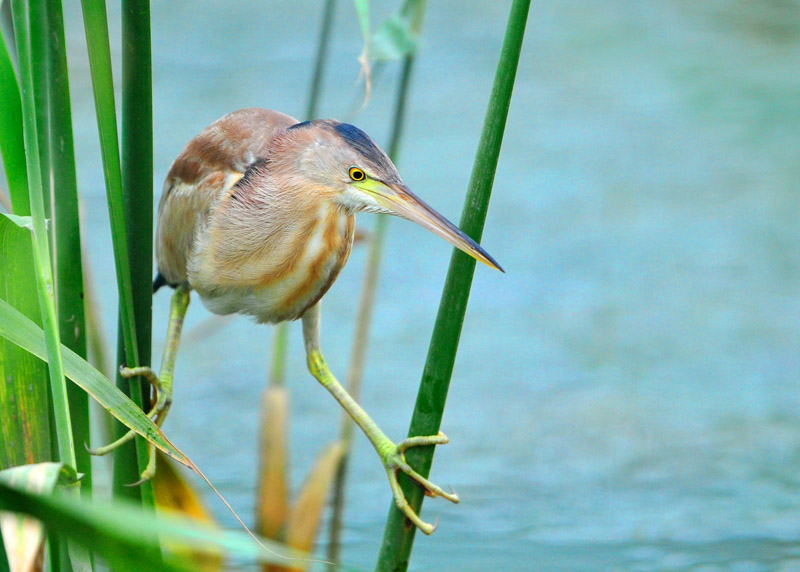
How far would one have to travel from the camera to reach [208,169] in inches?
47.8

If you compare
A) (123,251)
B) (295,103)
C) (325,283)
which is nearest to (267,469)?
(325,283)

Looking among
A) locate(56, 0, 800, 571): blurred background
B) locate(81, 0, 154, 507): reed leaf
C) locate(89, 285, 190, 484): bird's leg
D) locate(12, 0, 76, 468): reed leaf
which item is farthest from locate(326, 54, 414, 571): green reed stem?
locate(12, 0, 76, 468): reed leaf

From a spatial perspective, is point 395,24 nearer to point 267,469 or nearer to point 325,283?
point 325,283

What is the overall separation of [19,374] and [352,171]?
44 cm

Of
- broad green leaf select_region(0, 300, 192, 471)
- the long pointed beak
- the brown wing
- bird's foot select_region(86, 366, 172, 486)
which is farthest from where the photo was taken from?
the brown wing

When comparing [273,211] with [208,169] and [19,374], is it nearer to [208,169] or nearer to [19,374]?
[208,169]

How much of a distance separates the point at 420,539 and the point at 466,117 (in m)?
1.89

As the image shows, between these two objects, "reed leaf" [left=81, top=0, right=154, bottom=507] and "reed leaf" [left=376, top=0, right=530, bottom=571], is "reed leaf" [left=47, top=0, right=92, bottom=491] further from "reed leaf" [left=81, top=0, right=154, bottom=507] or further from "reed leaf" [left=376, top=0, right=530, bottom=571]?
"reed leaf" [left=376, top=0, right=530, bottom=571]

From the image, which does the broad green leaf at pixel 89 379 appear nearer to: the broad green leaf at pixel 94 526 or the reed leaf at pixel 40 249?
the reed leaf at pixel 40 249

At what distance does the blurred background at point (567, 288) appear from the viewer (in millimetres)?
2213

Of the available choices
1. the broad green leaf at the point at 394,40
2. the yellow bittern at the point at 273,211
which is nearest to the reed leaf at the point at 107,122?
the yellow bittern at the point at 273,211

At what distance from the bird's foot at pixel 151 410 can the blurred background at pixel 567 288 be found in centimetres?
87

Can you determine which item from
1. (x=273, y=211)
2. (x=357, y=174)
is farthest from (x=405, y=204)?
(x=273, y=211)

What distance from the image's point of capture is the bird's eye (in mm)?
1066
